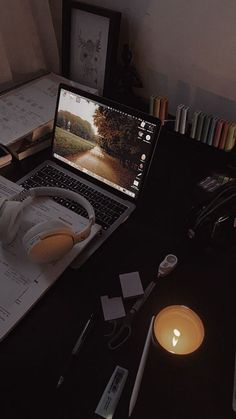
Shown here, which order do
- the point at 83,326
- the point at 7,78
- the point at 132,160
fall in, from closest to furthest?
the point at 83,326 → the point at 132,160 → the point at 7,78

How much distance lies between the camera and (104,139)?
0.88 metres

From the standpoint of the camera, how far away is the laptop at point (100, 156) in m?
0.82

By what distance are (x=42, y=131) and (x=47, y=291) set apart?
0.52 meters

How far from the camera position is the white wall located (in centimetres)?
89

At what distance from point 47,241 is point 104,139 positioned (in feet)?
1.07

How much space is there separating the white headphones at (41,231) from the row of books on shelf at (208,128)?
15.9 inches

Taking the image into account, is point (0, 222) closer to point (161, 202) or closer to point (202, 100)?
point (161, 202)

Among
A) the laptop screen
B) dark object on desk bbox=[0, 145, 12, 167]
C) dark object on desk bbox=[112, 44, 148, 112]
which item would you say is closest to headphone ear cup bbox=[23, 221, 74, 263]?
the laptop screen

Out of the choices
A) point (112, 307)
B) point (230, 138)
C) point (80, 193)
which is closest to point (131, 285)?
point (112, 307)

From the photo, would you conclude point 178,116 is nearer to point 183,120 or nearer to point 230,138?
point 183,120

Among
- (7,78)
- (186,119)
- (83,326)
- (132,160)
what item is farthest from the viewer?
(7,78)

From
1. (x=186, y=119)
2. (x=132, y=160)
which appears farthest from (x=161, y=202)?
(x=186, y=119)

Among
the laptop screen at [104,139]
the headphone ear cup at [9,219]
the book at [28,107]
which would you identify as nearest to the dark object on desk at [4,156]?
the book at [28,107]

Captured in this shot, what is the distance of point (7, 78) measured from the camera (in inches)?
45.9
